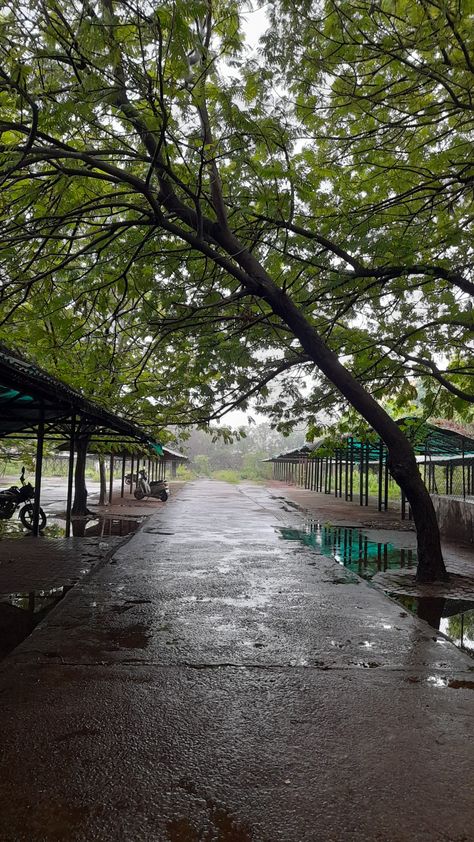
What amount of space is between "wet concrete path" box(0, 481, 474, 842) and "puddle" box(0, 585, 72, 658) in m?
0.26

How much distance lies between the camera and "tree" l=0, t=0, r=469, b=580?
14.1 feet

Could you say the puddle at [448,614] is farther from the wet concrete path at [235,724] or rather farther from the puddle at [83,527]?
the puddle at [83,527]

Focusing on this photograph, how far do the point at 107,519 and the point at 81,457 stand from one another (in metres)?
2.06

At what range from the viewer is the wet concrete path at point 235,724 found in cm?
238

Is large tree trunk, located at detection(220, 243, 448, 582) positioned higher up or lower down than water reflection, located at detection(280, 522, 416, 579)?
higher up

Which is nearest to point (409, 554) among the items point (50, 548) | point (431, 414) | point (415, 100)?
point (431, 414)

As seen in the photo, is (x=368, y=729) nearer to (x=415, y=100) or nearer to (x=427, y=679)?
(x=427, y=679)

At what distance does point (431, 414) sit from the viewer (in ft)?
29.9

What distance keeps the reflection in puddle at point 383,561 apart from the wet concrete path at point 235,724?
399 mm

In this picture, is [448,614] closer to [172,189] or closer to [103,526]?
[172,189]

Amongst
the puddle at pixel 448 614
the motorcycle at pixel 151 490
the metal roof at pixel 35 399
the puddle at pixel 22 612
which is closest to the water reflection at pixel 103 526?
the metal roof at pixel 35 399

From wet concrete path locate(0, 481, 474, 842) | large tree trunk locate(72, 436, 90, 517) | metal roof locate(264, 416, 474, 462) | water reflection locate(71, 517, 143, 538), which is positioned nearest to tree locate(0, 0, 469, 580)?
metal roof locate(264, 416, 474, 462)

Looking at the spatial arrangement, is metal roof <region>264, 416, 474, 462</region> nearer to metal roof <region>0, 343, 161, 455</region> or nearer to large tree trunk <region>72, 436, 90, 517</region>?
metal roof <region>0, 343, 161, 455</region>

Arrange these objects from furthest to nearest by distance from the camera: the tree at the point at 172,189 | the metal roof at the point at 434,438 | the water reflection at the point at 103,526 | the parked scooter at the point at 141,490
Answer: the parked scooter at the point at 141,490 → the water reflection at the point at 103,526 → the metal roof at the point at 434,438 → the tree at the point at 172,189
